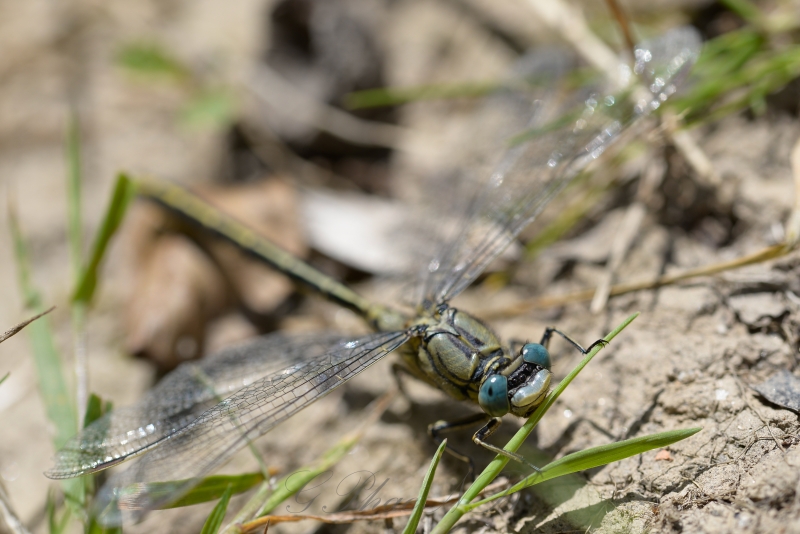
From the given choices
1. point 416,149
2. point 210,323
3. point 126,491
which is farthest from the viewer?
point 416,149

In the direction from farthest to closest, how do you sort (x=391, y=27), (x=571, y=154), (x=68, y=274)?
(x=391, y=27) < (x=68, y=274) < (x=571, y=154)

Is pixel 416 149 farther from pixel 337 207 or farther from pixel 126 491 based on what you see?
pixel 126 491

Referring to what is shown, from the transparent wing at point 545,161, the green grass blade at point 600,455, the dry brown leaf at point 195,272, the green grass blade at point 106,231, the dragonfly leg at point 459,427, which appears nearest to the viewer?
the green grass blade at point 600,455

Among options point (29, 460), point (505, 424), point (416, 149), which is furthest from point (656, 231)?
point (29, 460)

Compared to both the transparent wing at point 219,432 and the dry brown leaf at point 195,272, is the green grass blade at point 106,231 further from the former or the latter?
the transparent wing at point 219,432

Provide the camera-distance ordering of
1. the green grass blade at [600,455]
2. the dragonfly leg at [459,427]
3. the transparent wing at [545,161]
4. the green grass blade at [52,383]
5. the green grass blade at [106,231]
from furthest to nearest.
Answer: the green grass blade at [106,231]
the transparent wing at [545,161]
the green grass blade at [52,383]
the dragonfly leg at [459,427]
the green grass blade at [600,455]

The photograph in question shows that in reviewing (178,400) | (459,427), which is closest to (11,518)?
(178,400)

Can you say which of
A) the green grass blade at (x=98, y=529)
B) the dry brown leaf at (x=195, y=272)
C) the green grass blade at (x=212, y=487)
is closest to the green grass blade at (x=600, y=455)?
the green grass blade at (x=212, y=487)

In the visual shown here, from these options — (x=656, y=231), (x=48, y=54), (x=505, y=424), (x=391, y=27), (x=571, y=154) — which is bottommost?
(x=505, y=424)
